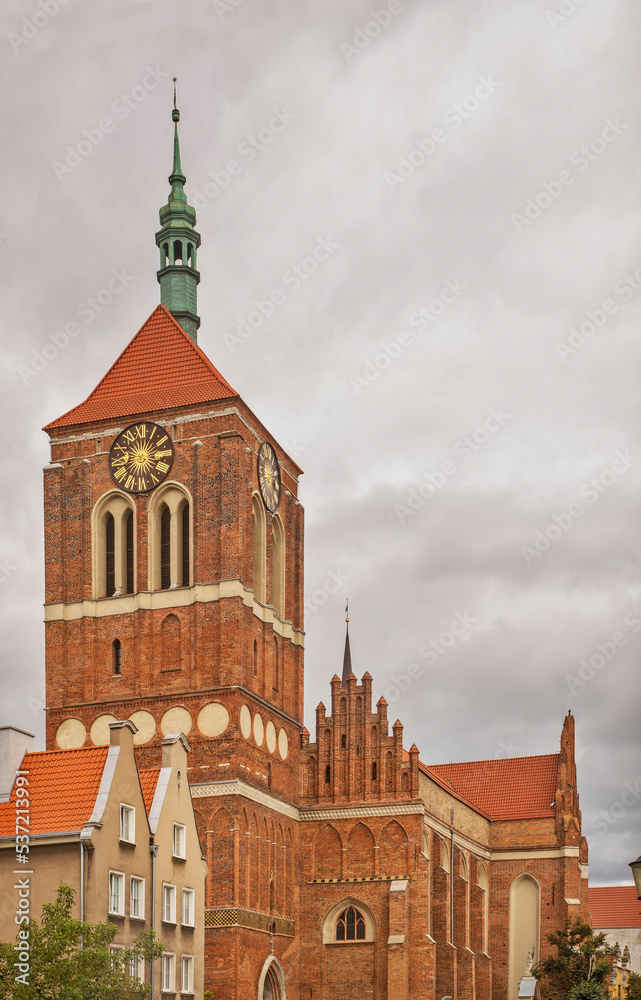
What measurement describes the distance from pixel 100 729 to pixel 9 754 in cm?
1690

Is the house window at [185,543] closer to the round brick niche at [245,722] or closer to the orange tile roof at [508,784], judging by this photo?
the round brick niche at [245,722]

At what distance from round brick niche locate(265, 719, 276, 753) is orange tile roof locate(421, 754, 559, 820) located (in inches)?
685

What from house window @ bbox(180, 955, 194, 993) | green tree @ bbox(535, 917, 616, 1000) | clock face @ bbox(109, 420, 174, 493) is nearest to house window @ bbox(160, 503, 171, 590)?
clock face @ bbox(109, 420, 174, 493)

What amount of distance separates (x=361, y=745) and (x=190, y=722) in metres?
8.82

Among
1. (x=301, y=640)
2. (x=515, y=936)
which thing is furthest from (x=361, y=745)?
(x=515, y=936)

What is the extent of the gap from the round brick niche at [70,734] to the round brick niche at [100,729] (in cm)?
40

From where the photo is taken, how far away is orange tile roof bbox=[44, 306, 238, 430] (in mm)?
59125

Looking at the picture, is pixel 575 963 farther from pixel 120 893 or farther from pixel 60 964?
pixel 60 964

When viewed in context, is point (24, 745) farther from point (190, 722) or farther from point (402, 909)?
point (402, 909)

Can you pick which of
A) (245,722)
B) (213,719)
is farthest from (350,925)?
(213,719)

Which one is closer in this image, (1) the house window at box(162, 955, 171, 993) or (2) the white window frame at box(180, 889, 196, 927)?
(1) the house window at box(162, 955, 171, 993)

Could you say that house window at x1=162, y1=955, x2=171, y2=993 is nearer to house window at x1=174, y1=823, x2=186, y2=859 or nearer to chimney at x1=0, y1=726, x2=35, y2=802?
house window at x1=174, y1=823, x2=186, y2=859

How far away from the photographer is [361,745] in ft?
197

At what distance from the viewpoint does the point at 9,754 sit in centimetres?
3862
